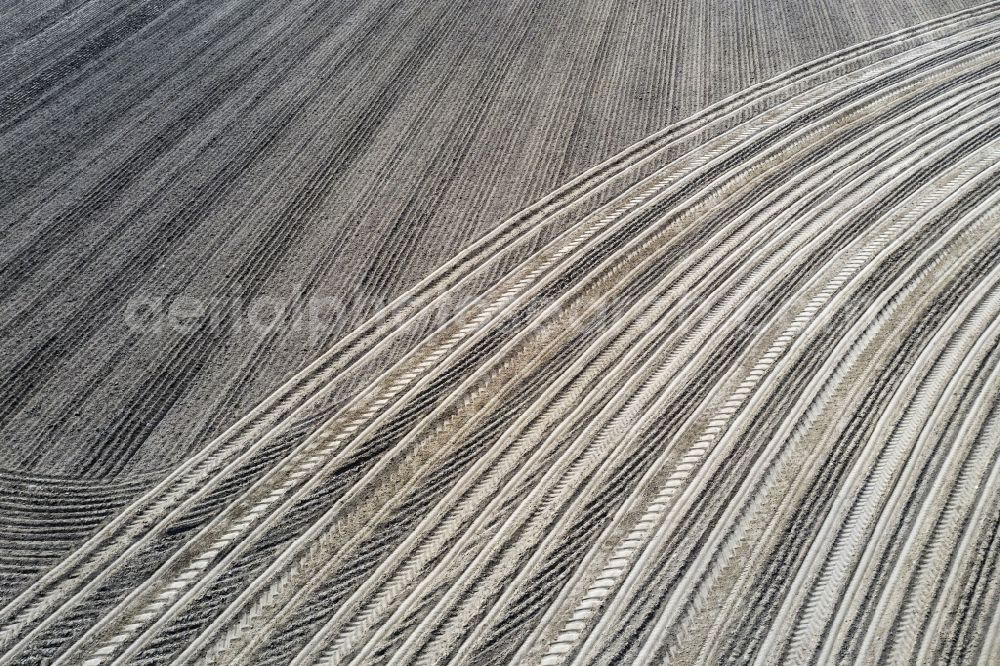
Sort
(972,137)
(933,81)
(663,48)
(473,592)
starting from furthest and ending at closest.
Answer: (663,48) → (933,81) → (972,137) → (473,592)

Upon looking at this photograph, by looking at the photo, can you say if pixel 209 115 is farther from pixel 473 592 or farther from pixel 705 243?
pixel 473 592

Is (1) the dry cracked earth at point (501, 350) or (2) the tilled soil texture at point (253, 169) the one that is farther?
(2) the tilled soil texture at point (253, 169)

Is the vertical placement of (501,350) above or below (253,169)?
below

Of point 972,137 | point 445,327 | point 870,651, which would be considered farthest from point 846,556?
point 972,137

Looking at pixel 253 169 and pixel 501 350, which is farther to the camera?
pixel 253 169

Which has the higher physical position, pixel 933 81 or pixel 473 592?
pixel 933 81

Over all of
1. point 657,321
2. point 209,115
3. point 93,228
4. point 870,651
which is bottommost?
point 870,651

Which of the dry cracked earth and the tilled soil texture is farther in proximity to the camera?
the tilled soil texture

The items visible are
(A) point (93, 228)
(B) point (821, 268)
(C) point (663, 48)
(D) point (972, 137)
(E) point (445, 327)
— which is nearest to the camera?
(E) point (445, 327)
